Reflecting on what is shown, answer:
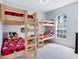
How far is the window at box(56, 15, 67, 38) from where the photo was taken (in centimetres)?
548

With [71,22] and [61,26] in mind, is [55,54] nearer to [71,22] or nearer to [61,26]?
[71,22]

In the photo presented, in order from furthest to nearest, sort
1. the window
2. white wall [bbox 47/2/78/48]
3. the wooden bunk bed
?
1. the window
2. white wall [bbox 47/2/78/48]
3. the wooden bunk bed

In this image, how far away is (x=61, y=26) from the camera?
5742 millimetres

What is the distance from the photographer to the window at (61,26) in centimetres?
548

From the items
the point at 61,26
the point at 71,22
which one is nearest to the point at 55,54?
the point at 71,22

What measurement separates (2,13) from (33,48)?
1.67 metres

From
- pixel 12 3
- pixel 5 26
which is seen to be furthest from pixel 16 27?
pixel 12 3

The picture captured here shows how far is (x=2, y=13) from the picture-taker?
2.06 m

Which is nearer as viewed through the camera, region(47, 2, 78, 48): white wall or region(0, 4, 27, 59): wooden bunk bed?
region(0, 4, 27, 59): wooden bunk bed

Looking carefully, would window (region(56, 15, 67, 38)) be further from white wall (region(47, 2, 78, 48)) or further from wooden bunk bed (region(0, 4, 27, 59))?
wooden bunk bed (region(0, 4, 27, 59))

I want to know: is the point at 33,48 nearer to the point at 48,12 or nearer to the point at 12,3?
the point at 12,3

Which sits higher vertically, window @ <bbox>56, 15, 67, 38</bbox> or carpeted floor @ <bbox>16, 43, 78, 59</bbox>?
window @ <bbox>56, 15, 67, 38</bbox>

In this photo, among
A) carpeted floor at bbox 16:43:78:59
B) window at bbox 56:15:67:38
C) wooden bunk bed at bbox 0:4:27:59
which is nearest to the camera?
wooden bunk bed at bbox 0:4:27:59

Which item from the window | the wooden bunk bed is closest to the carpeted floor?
the wooden bunk bed
